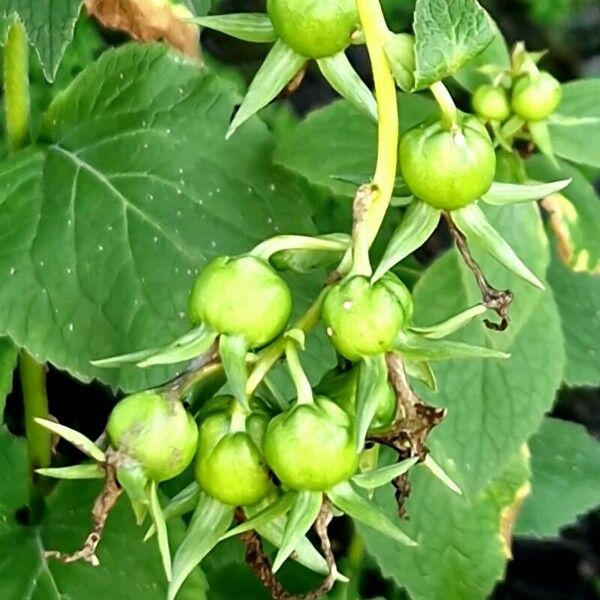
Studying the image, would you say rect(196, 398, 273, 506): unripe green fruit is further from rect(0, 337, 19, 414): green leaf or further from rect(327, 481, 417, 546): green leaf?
rect(0, 337, 19, 414): green leaf

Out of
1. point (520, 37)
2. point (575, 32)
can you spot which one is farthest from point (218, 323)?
point (575, 32)

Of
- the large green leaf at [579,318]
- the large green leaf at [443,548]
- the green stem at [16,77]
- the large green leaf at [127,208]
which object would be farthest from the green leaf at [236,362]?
the large green leaf at [579,318]

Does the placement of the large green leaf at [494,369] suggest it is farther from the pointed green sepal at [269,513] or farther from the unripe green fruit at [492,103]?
the pointed green sepal at [269,513]

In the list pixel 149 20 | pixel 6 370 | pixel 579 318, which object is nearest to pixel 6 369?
pixel 6 370

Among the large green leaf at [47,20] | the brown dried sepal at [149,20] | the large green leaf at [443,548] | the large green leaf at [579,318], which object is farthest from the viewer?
the large green leaf at [579,318]

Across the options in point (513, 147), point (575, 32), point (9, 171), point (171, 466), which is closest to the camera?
point (171, 466)

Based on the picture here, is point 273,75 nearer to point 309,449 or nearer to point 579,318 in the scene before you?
point 309,449

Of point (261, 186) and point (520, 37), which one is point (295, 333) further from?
point (520, 37)
